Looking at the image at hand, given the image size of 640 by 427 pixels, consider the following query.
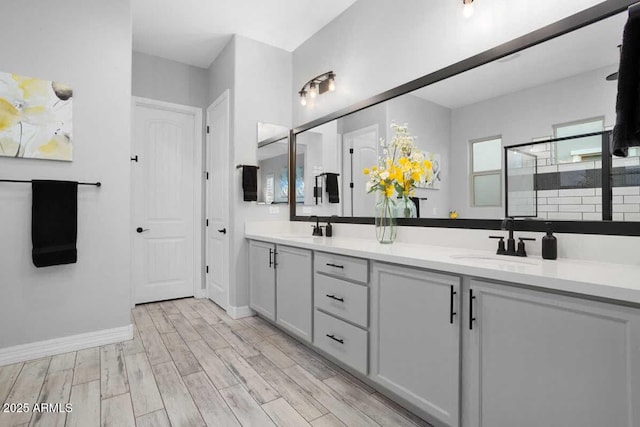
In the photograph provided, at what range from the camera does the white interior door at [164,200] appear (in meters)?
3.79

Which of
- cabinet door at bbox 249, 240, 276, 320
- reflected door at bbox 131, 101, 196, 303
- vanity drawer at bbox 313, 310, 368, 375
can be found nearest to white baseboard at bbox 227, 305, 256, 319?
cabinet door at bbox 249, 240, 276, 320

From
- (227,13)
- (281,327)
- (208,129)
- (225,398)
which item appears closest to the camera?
(225,398)

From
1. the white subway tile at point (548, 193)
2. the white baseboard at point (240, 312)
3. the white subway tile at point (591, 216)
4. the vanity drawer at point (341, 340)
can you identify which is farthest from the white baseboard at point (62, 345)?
the white subway tile at point (591, 216)

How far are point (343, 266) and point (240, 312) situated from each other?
5.77 ft

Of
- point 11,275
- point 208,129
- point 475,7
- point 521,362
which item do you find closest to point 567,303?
point 521,362

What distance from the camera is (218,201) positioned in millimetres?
3781

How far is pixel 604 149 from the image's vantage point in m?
1.45

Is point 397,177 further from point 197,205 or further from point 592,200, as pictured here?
point 197,205

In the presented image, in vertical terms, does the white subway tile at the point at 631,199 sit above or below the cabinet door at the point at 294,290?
above

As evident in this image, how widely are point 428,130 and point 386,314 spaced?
127cm

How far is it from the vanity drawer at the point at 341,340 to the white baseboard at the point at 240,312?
1265 mm

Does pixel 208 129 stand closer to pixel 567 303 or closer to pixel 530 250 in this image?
pixel 530 250

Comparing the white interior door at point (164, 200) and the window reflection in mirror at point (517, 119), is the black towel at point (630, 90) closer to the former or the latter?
the window reflection in mirror at point (517, 119)

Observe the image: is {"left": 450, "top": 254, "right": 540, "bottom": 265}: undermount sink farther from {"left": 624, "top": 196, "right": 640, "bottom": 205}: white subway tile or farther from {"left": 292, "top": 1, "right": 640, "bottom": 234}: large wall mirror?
{"left": 624, "top": 196, "right": 640, "bottom": 205}: white subway tile
